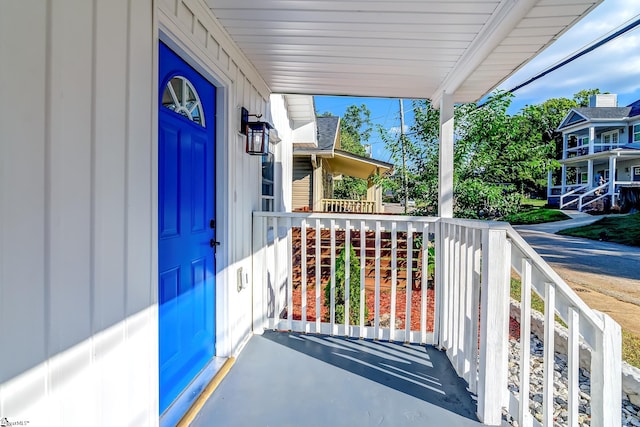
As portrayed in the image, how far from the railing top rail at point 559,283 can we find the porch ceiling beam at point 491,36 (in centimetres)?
121

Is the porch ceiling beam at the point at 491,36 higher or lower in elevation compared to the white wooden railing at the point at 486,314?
higher

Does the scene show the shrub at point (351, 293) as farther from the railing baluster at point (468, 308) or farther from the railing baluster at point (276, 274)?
the railing baluster at point (468, 308)

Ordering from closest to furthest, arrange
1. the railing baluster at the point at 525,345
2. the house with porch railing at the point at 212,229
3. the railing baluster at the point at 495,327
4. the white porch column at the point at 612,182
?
the house with porch railing at the point at 212,229, the railing baluster at the point at 525,345, the railing baluster at the point at 495,327, the white porch column at the point at 612,182

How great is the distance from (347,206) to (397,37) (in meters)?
7.76

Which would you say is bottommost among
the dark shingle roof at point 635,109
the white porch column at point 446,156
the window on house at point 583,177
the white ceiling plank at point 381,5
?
the white porch column at point 446,156

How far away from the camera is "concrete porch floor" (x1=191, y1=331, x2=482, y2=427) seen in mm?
1848

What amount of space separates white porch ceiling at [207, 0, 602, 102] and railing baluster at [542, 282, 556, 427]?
155cm

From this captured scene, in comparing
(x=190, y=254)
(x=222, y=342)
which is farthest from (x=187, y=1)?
(x=222, y=342)

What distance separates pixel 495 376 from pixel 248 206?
7.33 ft

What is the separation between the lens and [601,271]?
20.0 ft

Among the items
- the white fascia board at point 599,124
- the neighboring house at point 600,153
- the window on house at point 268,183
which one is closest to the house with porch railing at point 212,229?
the window on house at point 268,183

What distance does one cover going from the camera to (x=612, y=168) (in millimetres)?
16672

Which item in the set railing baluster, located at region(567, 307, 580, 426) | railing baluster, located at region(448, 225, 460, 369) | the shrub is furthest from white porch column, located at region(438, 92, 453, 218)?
railing baluster, located at region(567, 307, 580, 426)

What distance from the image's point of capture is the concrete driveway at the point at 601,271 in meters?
4.20
